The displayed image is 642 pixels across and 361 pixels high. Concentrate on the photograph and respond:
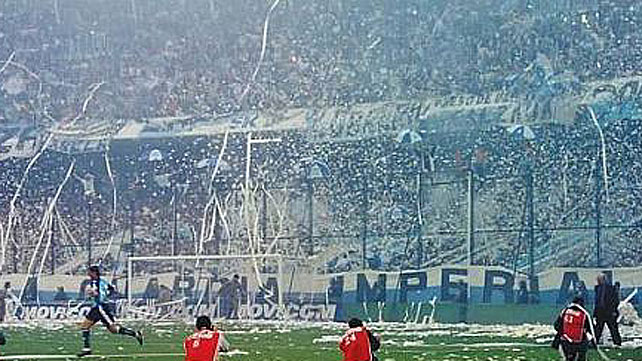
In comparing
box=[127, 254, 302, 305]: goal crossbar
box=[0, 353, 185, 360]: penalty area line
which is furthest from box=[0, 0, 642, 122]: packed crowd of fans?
box=[0, 353, 185, 360]: penalty area line

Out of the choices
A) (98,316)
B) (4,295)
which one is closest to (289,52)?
(4,295)

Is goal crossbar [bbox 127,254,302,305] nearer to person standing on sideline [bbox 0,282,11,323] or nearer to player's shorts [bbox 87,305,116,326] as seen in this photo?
person standing on sideline [bbox 0,282,11,323]

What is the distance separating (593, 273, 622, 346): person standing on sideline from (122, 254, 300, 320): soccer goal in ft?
17.2

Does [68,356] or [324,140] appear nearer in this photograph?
[68,356]

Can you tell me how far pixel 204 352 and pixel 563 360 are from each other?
626 cm

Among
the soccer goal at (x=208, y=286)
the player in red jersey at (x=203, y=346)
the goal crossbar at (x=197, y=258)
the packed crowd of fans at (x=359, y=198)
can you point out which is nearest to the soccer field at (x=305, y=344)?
the soccer goal at (x=208, y=286)

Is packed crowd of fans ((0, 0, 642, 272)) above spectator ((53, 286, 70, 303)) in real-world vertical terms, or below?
above

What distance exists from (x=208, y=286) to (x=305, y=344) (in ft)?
12.3

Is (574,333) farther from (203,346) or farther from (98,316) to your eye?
(98,316)

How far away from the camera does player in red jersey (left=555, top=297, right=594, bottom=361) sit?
48.2 feet

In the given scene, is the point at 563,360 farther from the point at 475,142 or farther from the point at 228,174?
the point at 228,174

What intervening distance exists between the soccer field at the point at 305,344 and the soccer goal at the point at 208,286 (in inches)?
18.2

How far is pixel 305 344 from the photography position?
19391 millimetres

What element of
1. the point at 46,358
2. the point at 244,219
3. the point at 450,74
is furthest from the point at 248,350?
the point at 450,74
